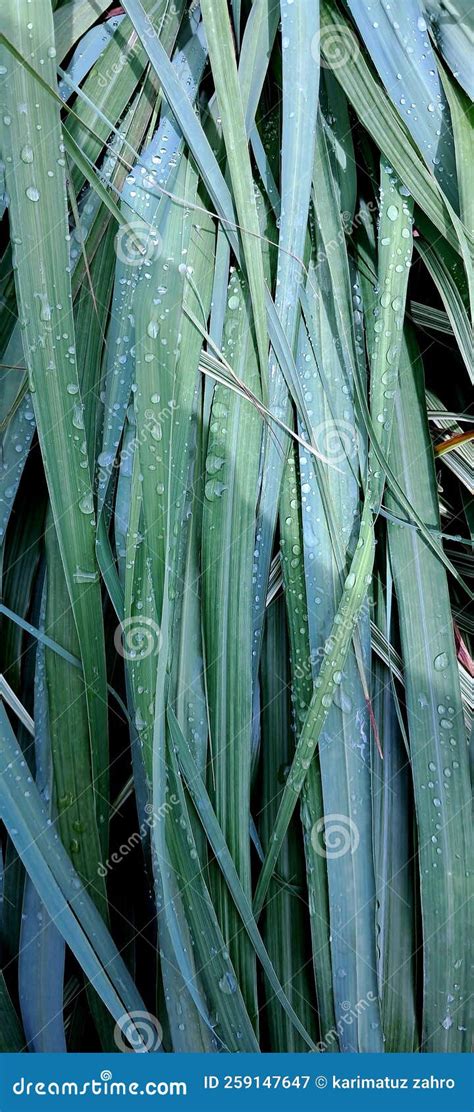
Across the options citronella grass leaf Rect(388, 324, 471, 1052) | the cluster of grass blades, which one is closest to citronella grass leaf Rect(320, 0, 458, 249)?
the cluster of grass blades

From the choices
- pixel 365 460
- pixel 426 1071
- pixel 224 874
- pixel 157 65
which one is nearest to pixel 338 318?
pixel 365 460

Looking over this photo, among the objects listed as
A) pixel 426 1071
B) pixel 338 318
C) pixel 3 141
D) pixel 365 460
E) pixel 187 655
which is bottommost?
pixel 426 1071

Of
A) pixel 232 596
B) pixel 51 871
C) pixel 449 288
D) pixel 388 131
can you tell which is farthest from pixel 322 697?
pixel 388 131

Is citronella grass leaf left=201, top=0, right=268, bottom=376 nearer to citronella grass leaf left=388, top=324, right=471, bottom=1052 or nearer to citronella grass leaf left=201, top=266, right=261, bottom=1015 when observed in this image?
citronella grass leaf left=201, top=266, right=261, bottom=1015

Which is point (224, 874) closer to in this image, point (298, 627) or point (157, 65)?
point (298, 627)

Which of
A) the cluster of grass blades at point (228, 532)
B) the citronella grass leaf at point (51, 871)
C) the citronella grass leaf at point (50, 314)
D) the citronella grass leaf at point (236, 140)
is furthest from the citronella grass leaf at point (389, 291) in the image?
the citronella grass leaf at point (51, 871)

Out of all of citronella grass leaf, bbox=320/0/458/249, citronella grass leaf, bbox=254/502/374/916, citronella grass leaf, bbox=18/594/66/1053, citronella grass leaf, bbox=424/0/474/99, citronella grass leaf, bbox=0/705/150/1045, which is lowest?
citronella grass leaf, bbox=18/594/66/1053

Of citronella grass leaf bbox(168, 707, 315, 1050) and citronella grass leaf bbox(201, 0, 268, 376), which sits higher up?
citronella grass leaf bbox(201, 0, 268, 376)

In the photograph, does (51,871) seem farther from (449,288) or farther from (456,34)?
(456,34)
